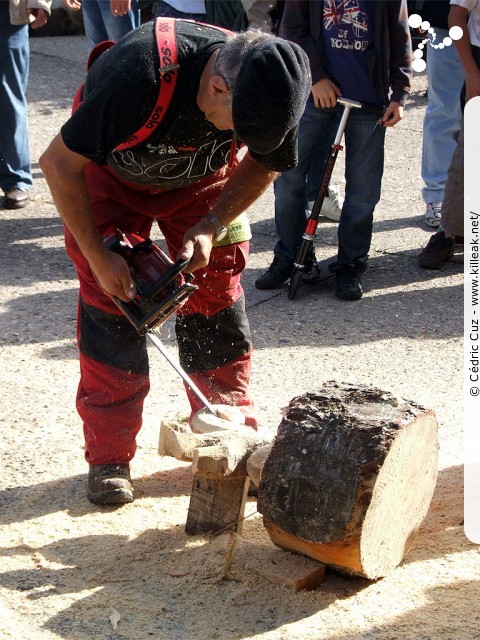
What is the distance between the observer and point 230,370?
143 inches

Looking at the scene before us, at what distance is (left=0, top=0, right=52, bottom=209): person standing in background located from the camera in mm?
5973

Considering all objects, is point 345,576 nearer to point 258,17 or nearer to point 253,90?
point 253,90

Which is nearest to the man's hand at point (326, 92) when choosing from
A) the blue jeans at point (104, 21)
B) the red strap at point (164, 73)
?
the blue jeans at point (104, 21)

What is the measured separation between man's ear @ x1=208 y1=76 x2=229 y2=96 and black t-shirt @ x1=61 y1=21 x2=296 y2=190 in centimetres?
10

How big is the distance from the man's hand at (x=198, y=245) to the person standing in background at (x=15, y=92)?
3372mm

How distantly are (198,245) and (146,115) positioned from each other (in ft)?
1.59

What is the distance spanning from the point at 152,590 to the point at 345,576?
1.93 ft

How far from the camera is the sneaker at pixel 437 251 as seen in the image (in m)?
5.64

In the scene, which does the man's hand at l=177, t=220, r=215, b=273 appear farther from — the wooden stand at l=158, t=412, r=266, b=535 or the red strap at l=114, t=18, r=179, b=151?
the wooden stand at l=158, t=412, r=266, b=535

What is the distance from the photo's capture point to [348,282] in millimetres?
5281

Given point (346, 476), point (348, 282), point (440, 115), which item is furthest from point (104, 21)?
point (346, 476)

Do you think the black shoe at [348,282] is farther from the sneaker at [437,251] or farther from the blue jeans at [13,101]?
the blue jeans at [13,101]

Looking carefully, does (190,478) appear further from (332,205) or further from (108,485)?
(332,205)

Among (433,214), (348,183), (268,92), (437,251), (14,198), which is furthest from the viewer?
(14,198)
